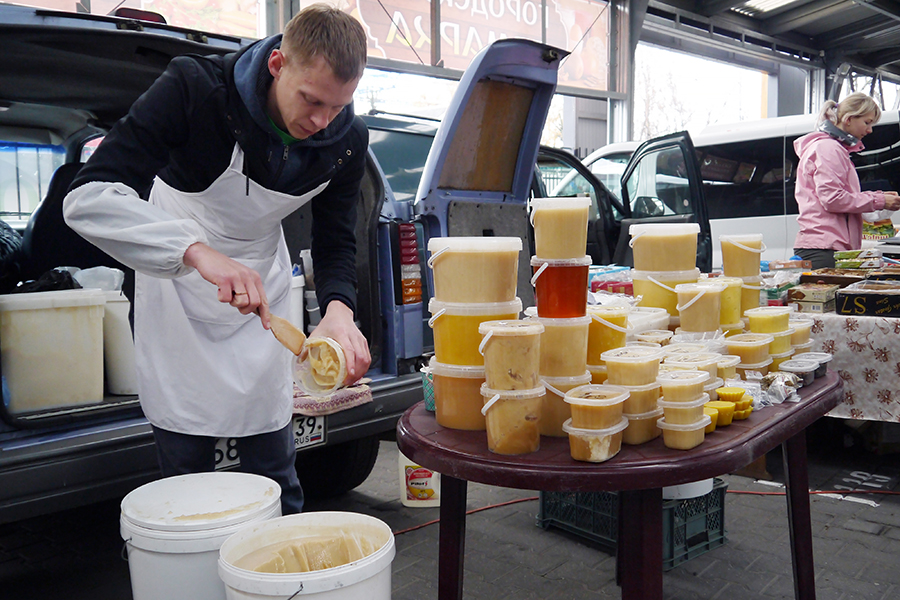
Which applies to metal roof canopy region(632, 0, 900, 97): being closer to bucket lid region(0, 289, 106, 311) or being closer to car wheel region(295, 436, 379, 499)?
car wheel region(295, 436, 379, 499)

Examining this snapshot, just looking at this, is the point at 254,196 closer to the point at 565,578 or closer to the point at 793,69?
the point at 565,578

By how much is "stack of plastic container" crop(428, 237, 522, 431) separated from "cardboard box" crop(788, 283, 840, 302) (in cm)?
284

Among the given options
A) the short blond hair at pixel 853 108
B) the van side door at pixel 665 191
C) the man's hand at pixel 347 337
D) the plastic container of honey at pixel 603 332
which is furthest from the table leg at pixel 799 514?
the short blond hair at pixel 853 108

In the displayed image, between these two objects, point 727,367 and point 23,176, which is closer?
point 727,367

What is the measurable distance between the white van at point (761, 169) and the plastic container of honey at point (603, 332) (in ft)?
21.0

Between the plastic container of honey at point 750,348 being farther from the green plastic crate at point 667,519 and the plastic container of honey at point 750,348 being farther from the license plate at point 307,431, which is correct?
the license plate at point 307,431

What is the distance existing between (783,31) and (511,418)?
51.4ft

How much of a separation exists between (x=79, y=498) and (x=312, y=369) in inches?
40.4

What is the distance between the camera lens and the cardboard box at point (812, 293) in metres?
3.95

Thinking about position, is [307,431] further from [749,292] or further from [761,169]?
[761,169]

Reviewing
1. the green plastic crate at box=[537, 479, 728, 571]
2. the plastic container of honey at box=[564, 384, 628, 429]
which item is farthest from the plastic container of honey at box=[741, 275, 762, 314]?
the plastic container of honey at box=[564, 384, 628, 429]

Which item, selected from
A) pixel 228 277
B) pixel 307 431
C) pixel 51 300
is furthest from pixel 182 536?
pixel 51 300

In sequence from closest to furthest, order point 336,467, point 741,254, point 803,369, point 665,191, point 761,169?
point 803,369 → point 741,254 → point 336,467 → point 665,191 → point 761,169

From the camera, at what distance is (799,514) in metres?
2.40
